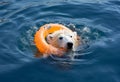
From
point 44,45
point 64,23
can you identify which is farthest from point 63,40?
point 64,23

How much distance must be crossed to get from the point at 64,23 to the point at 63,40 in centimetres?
244

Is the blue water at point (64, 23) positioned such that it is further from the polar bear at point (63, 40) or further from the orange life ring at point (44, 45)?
the polar bear at point (63, 40)

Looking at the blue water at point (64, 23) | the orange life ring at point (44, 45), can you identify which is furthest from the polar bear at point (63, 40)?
the blue water at point (64, 23)

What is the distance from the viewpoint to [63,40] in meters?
7.83

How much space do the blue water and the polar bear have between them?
0.36 m

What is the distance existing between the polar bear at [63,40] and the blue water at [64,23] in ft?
1.17

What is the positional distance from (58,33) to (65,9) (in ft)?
9.82

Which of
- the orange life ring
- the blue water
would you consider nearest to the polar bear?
the orange life ring

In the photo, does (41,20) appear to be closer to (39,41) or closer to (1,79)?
(39,41)

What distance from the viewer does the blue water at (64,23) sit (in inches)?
285

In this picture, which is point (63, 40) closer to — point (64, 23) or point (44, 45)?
point (44, 45)

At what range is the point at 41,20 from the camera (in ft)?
33.9

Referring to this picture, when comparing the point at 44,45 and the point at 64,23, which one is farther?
the point at 64,23

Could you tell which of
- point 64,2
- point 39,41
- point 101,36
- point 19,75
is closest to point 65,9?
point 64,2
